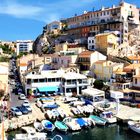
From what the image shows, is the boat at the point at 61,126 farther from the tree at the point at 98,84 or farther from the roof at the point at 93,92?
the tree at the point at 98,84

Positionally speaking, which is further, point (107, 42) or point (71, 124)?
point (107, 42)

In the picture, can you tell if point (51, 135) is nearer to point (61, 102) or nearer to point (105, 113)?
point (105, 113)

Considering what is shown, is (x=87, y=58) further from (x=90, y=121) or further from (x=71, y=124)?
(x=71, y=124)

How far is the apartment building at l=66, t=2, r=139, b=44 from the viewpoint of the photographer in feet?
264

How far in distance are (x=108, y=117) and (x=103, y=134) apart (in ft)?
16.0

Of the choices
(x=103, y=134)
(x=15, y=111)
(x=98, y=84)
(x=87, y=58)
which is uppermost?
(x=87, y=58)

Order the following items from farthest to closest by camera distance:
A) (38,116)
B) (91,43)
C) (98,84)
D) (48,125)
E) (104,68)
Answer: (91,43), (104,68), (98,84), (38,116), (48,125)

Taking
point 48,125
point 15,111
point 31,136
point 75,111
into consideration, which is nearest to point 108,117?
point 75,111

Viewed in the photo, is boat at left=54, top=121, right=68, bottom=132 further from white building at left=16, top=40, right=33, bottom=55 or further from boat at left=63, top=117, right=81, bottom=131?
white building at left=16, top=40, right=33, bottom=55

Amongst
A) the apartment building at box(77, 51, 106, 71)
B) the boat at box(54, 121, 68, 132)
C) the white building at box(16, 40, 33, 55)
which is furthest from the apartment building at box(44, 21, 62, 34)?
the boat at box(54, 121, 68, 132)

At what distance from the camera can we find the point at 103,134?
4025cm

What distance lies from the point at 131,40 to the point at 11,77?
2988cm

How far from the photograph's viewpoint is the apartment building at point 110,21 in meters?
80.4

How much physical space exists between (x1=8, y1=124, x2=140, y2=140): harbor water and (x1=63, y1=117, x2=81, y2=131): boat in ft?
2.14
